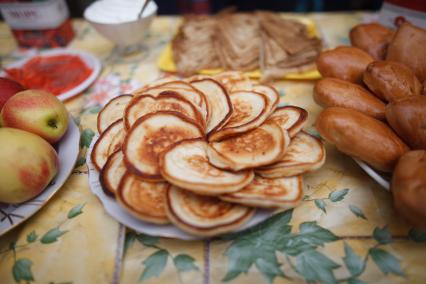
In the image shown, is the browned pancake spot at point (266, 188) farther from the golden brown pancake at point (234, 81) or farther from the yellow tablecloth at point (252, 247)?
the golden brown pancake at point (234, 81)

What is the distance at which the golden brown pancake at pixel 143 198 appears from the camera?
0.94m

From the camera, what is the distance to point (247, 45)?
1942 millimetres

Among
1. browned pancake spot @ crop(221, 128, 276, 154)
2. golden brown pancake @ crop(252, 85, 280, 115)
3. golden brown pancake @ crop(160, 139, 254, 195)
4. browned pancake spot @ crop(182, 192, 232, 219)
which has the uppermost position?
golden brown pancake @ crop(252, 85, 280, 115)

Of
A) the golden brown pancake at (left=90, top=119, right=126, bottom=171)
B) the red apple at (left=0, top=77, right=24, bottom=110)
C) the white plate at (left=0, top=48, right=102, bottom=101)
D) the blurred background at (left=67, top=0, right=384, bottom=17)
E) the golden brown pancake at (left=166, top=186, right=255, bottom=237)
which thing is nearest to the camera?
the golden brown pancake at (left=166, top=186, right=255, bottom=237)

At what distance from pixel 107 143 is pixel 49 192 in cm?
28

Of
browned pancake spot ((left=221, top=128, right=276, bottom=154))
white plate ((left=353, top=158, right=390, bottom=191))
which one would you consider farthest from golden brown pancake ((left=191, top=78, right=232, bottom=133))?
white plate ((left=353, top=158, right=390, bottom=191))

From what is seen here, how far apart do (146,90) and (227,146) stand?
52 centimetres

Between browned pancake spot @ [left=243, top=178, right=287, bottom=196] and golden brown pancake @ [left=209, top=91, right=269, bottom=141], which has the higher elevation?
golden brown pancake @ [left=209, top=91, right=269, bottom=141]

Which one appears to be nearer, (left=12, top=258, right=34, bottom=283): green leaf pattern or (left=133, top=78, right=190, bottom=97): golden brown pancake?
(left=12, top=258, right=34, bottom=283): green leaf pattern

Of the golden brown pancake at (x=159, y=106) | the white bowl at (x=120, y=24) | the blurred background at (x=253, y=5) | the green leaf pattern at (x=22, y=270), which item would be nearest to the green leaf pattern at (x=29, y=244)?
the green leaf pattern at (x=22, y=270)

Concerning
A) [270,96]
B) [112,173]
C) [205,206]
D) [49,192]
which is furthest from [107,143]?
[270,96]

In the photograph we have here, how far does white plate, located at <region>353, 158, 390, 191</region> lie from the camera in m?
Result: 1.01

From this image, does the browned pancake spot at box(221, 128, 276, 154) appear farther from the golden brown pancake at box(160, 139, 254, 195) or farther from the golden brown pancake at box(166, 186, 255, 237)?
the golden brown pancake at box(166, 186, 255, 237)

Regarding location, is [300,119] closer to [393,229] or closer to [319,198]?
[319,198]
